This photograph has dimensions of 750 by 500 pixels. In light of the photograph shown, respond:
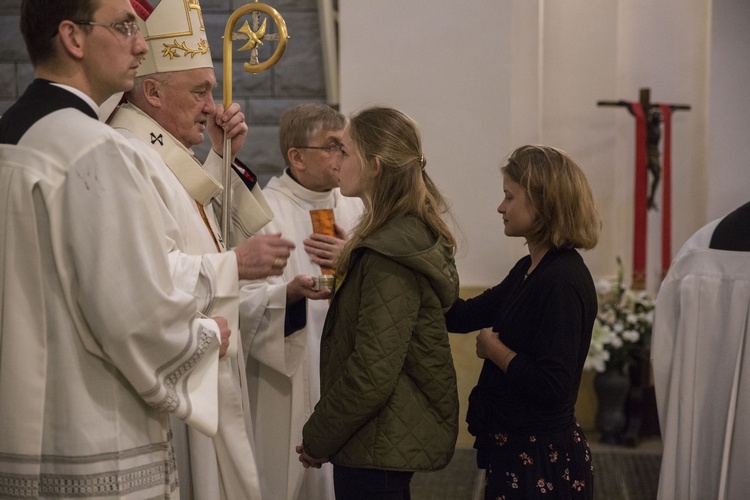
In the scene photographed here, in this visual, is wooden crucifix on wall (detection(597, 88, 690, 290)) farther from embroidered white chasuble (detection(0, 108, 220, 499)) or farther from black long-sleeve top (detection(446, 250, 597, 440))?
embroidered white chasuble (detection(0, 108, 220, 499))

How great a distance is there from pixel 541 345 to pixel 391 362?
43 centimetres

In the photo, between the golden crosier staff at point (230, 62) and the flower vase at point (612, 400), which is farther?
the flower vase at point (612, 400)

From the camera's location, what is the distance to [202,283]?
2.43 meters

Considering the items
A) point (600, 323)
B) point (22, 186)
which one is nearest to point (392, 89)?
point (600, 323)

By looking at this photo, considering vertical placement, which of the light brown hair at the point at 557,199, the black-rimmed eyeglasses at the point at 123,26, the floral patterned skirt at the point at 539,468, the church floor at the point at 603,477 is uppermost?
the black-rimmed eyeglasses at the point at 123,26

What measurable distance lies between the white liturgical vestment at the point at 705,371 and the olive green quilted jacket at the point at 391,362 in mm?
856

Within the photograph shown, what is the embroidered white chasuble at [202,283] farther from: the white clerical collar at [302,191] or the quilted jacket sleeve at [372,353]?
the white clerical collar at [302,191]

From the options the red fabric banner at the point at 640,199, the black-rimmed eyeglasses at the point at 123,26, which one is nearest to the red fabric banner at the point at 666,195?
the red fabric banner at the point at 640,199

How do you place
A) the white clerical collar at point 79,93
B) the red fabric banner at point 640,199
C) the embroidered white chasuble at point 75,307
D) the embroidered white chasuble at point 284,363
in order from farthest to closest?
the red fabric banner at point 640,199 < the embroidered white chasuble at point 284,363 < the white clerical collar at point 79,93 < the embroidered white chasuble at point 75,307

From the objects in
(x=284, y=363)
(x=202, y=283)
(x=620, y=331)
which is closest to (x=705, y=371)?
(x=284, y=363)

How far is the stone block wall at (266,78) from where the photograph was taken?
6.15 meters

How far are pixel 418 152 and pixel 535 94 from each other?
2984 mm

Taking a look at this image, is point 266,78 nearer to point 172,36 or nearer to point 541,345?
point 172,36

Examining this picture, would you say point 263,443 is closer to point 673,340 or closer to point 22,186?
point 673,340
